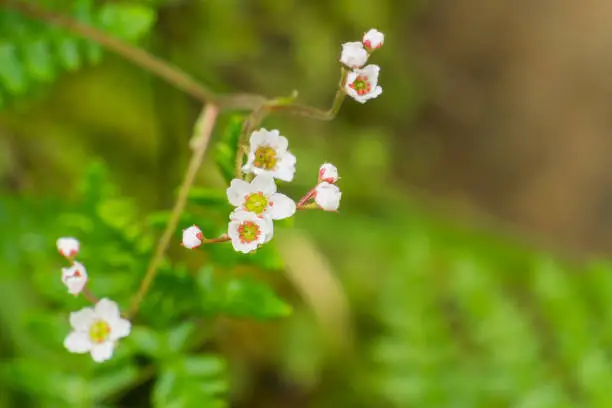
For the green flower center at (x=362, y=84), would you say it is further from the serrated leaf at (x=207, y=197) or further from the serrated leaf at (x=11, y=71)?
the serrated leaf at (x=11, y=71)

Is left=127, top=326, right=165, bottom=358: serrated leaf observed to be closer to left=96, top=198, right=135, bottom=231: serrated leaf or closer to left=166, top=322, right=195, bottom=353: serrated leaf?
left=166, top=322, right=195, bottom=353: serrated leaf

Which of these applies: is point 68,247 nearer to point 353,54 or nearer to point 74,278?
point 74,278

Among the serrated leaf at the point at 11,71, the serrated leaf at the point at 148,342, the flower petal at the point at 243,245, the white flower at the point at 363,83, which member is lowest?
the flower petal at the point at 243,245

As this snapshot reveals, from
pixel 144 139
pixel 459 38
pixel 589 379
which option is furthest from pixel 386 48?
pixel 589 379

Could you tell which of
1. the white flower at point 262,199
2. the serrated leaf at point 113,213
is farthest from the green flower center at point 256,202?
the serrated leaf at point 113,213

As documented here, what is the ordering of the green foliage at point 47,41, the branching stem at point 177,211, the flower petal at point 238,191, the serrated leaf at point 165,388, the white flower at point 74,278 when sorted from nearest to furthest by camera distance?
the flower petal at point 238,191 → the white flower at point 74,278 → the branching stem at point 177,211 → the serrated leaf at point 165,388 → the green foliage at point 47,41

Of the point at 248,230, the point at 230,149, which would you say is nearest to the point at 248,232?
the point at 248,230
